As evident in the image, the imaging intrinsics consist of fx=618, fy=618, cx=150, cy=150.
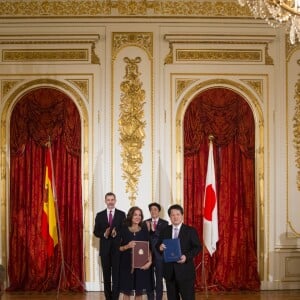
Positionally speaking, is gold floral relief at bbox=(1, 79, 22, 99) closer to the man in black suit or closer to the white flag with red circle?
the man in black suit

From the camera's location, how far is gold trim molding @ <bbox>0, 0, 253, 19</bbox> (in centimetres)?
920

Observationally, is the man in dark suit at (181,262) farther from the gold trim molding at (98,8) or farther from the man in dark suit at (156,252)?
the gold trim molding at (98,8)

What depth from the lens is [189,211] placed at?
9180mm

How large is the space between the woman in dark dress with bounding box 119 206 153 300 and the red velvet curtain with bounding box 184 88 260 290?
237 centimetres

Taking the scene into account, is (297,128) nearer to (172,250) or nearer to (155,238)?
(155,238)

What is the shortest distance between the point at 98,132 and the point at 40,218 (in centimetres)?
152

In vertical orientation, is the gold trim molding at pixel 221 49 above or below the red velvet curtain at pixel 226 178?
above

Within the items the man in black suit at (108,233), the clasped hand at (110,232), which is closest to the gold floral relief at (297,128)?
the man in black suit at (108,233)

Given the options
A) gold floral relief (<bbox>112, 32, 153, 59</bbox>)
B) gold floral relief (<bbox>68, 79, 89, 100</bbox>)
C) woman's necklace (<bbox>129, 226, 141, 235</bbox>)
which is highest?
gold floral relief (<bbox>112, 32, 153, 59</bbox>)

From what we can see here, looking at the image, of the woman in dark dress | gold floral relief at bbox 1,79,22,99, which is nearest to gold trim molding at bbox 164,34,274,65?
gold floral relief at bbox 1,79,22,99

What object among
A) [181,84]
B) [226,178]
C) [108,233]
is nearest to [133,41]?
[181,84]

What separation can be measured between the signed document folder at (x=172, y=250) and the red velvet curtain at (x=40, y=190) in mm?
3241

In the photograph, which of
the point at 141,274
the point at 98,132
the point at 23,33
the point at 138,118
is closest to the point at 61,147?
the point at 98,132

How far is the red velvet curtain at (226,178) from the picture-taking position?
9141 mm
